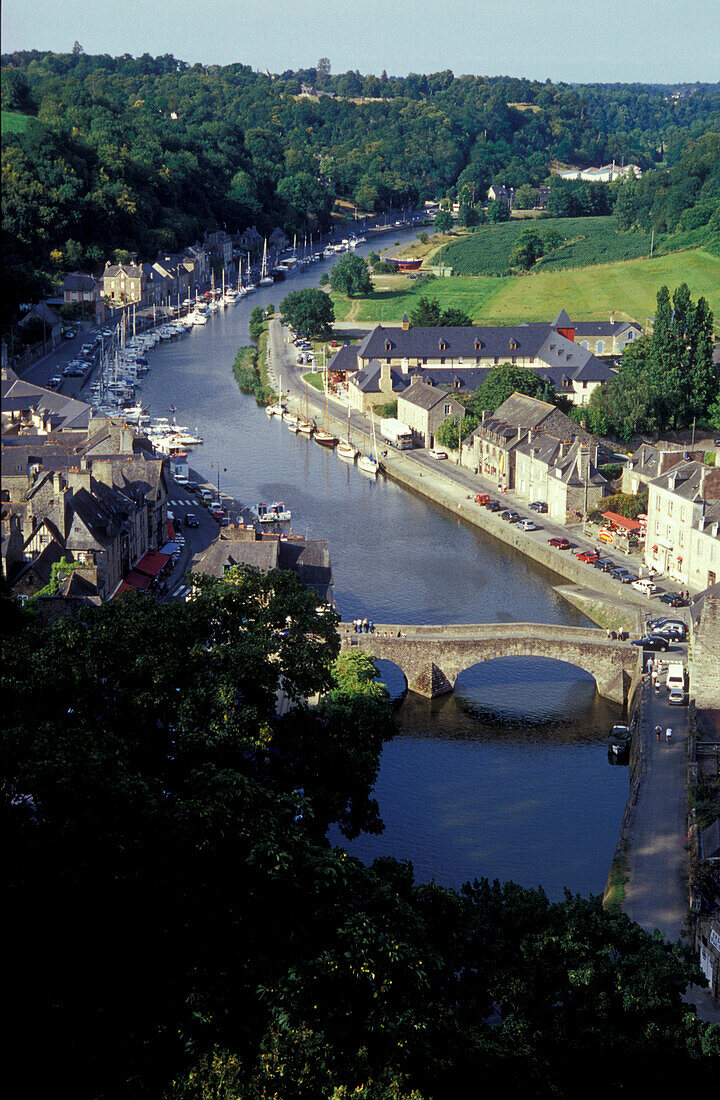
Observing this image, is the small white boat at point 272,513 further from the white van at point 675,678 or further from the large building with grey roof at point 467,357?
the white van at point 675,678

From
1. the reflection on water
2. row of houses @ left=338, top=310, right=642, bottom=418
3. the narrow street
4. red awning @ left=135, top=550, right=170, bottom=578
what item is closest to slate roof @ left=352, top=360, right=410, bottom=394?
row of houses @ left=338, top=310, right=642, bottom=418

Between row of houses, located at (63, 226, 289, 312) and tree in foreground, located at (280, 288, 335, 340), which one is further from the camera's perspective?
row of houses, located at (63, 226, 289, 312)

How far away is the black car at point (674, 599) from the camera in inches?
1729

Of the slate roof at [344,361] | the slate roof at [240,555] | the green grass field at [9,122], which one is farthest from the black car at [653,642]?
the slate roof at [344,361]

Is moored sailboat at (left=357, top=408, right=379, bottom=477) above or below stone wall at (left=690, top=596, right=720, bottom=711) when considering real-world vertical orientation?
below

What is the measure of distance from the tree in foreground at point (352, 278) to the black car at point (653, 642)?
2789 inches

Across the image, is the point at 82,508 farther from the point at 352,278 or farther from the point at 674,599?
the point at 352,278

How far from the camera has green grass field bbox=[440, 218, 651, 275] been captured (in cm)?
11456

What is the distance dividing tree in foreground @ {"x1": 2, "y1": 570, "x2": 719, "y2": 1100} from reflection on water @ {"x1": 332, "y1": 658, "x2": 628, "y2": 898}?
24.9 feet

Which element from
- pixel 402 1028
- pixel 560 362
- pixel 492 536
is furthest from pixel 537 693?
pixel 560 362

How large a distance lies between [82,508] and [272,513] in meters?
14.1

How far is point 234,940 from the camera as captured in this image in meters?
19.0

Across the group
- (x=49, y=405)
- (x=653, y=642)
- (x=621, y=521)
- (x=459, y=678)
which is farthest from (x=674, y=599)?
(x=49, y=405)

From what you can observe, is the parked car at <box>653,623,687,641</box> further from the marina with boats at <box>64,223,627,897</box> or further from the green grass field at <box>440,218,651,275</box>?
the green grass field at <box>440,218,651,275</box>
